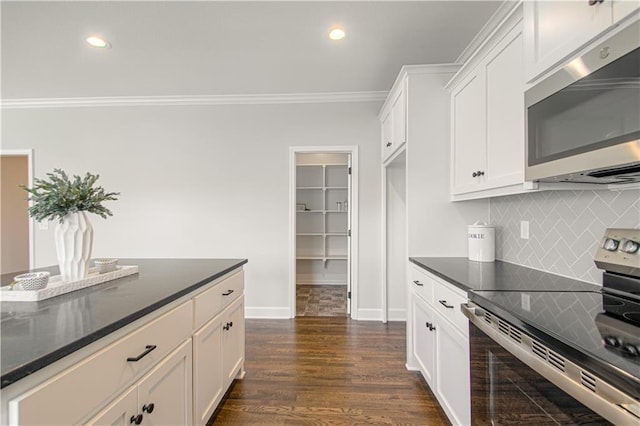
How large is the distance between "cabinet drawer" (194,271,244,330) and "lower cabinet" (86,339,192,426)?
16cm

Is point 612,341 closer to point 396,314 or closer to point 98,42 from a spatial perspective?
point 396,314

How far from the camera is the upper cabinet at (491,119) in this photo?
1564 mm

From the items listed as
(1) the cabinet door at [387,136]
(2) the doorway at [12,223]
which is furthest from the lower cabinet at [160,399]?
(2) the doorway at [12,223]

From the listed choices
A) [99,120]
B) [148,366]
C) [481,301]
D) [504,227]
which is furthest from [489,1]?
[99,120]

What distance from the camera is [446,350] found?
1.72 meters

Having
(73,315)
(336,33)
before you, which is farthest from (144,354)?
(336,33)

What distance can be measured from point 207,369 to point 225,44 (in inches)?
97.4

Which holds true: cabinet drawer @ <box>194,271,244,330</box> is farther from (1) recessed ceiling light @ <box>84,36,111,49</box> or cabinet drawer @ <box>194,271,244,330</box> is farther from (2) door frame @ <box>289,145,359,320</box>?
(1) recessed ceiling light @ <box>84,36,111,49</box>

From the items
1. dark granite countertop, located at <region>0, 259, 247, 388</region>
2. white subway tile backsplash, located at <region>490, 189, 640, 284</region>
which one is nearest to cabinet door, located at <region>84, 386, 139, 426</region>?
dark granite countertop, located at <region>0, 259, 247, 388</region>

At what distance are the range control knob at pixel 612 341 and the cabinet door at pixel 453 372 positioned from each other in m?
0.70

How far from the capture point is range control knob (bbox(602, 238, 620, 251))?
1.24m

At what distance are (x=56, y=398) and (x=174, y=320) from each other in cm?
58

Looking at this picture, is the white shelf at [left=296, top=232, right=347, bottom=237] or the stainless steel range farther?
the white shelf at [left=296, top=232, right=347, bottom=237]

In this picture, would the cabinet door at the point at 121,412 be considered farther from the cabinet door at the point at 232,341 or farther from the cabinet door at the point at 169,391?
the cabinet door at the point at 232,341
